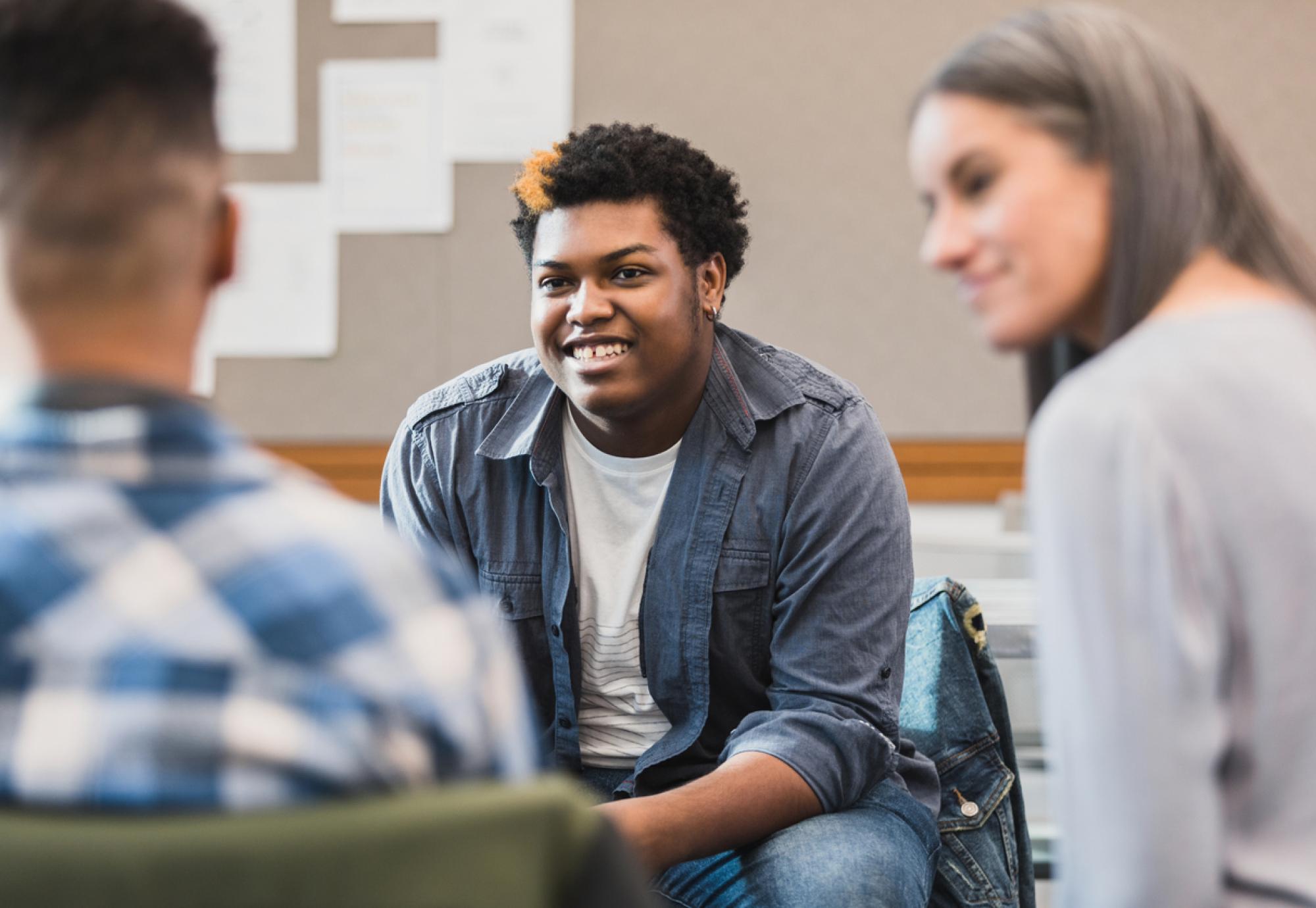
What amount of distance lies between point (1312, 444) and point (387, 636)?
0.47m

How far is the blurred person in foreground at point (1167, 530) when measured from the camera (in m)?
0.64

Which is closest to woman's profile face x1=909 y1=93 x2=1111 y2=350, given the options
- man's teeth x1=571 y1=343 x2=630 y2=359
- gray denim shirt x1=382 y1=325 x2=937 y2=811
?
gray denim shirt x1=382 y1=325 x2=937 y2=811

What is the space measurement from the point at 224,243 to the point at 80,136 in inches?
3.5

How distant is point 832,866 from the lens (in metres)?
1.21

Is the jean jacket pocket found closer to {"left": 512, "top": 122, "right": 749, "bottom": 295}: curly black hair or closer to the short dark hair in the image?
{"left": 512, "top": 122, "right": 749, "bottom": 295}: curly black hair

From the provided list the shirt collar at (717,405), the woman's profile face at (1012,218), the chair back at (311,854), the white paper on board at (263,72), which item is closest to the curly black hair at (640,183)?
the shirt collar at (717,405)

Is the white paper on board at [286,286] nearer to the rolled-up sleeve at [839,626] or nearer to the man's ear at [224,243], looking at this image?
the rolled-up sleeve at [839,626]

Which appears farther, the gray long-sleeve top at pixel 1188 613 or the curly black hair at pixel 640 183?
the curly black hair at pixel 640 183

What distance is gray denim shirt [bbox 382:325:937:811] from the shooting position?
1.34 metres

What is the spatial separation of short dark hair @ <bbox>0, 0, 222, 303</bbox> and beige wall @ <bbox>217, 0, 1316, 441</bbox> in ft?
6.52

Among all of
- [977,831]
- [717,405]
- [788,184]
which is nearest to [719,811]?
[977,831]

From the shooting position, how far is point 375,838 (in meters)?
0.50

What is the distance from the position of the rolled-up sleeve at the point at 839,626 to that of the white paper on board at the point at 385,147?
1.42 m

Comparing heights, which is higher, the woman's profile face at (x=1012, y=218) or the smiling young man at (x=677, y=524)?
the woman's profile face at (x=1012, y=218)
